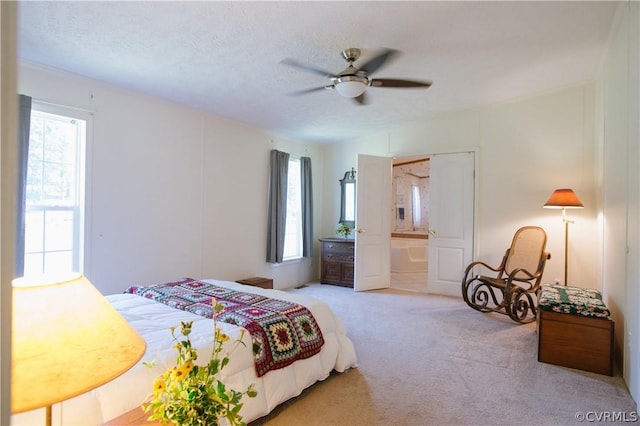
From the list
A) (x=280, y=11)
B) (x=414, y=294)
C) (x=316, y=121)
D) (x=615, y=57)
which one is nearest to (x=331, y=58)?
(x=280, y=11)

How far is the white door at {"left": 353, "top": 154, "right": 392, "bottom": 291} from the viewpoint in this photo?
5.40 m

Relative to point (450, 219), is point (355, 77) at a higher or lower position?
higher

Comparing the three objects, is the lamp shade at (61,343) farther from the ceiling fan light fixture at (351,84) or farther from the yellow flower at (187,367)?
the ceiling fan light fixture at (351,84)

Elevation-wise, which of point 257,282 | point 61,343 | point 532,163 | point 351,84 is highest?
point 351,84

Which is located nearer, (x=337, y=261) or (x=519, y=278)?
(x=519, y=278)

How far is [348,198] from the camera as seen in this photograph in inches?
243

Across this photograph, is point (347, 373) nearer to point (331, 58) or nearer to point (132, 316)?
point (132, 316)

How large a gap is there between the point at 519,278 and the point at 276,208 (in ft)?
11.0

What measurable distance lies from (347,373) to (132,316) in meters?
1.53

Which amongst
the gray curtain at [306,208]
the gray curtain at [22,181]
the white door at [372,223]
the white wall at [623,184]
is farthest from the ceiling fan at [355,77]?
the gray curtain at [306,208]

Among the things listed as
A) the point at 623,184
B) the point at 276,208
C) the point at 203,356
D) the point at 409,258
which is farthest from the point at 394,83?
the point at 409,258

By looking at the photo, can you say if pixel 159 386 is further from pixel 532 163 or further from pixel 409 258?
pixel 409 258

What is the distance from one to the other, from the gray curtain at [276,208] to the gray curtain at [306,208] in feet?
1.68

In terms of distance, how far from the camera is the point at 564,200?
12.7 ft
